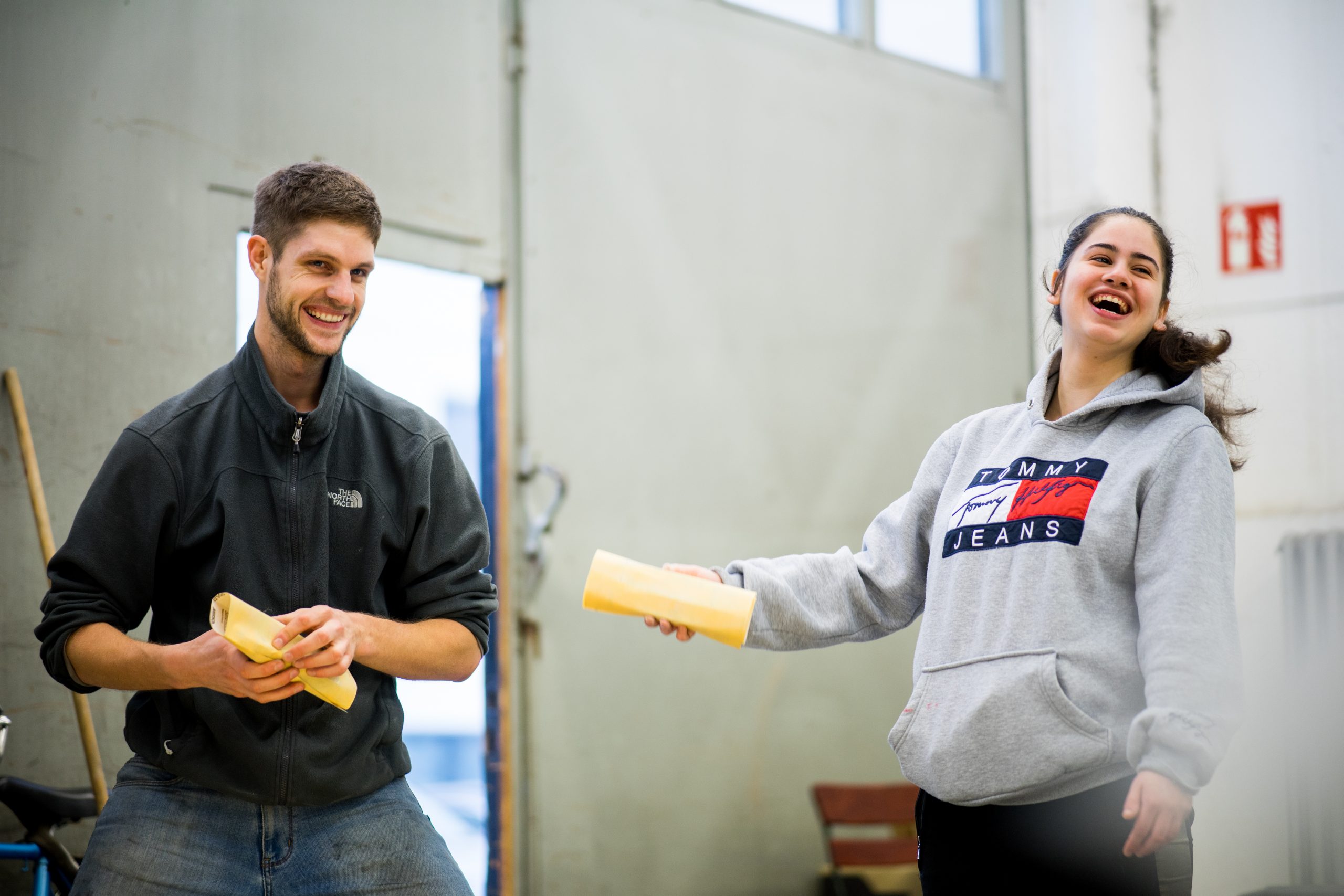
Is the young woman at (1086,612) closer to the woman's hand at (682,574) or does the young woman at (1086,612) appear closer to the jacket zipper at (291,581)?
the woman's hand at (682,574)

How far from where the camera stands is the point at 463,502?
6.06 ft

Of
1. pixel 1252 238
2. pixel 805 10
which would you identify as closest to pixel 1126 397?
pixel 1252 238

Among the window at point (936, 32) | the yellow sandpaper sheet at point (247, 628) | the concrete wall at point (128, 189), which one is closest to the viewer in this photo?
the yellow sandpaper sheet at point (247, 628)

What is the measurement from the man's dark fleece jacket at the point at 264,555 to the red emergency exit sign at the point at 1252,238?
3057 millimetres

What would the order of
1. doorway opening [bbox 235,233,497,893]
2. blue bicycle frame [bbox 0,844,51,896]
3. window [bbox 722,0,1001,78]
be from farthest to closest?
1. window [bbox 722,0,1001,78]
2. doorway opening [bbox 235,233,497,893]
3. blue bicycle frame [bbox 0,844,51,896]

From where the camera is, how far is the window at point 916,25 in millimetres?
3971

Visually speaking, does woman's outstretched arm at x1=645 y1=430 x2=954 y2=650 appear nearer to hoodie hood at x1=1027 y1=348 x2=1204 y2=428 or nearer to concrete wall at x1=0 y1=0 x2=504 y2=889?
hoodie hood at x1=1027 y1=348 x2=1204 y2=428

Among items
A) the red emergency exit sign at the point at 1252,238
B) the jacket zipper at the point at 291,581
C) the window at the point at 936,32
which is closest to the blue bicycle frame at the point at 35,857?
the jacket zipper at the point at 291,581

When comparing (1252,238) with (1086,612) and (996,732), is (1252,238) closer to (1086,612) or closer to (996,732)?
(1086,612)

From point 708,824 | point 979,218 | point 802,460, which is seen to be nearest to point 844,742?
point 708,824

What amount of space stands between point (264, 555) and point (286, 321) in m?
0.34

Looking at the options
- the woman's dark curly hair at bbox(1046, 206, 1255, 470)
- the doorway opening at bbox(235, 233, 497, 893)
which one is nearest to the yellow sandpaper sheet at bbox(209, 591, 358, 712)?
the woman's dark curly hair at bbox(1046, 206, 1255, 470)

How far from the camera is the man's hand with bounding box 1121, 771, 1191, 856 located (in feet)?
4.36

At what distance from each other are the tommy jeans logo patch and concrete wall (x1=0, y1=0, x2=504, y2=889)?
1766 millimetres
